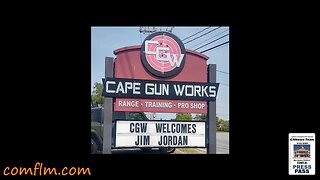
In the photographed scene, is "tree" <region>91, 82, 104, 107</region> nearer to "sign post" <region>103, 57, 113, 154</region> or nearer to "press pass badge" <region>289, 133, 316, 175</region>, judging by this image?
"sign post" <region>103, 57, 113, 154</region>

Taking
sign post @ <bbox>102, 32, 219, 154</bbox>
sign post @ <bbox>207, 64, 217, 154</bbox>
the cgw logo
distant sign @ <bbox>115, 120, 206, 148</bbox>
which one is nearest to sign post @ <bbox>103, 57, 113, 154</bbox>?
sign post @ <bbox>102, 32, 219, 154</bbox>

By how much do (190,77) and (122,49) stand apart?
3.11 ft

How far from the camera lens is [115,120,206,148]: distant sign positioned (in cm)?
542

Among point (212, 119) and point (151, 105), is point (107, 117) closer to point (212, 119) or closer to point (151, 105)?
point (151, 105)

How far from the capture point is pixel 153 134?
5445mm

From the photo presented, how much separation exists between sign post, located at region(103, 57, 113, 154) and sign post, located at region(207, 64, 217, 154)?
1.27 metres

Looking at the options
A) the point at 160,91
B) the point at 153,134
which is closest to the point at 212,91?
the point at 160,91

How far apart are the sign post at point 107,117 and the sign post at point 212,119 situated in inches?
50.1

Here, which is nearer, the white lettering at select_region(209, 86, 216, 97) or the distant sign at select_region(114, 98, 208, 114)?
A: the distant sign at select_region(114, 98, 208, 114)

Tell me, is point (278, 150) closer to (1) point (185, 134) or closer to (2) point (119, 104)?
(1) point (185, 134)

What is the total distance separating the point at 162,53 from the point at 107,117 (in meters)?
1.07

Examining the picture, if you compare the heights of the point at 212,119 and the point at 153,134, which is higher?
the point at 212,119

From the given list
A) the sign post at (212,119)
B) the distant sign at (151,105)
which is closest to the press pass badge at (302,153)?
the sign post at (212,119)

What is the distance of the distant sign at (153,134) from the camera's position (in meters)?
5.42
